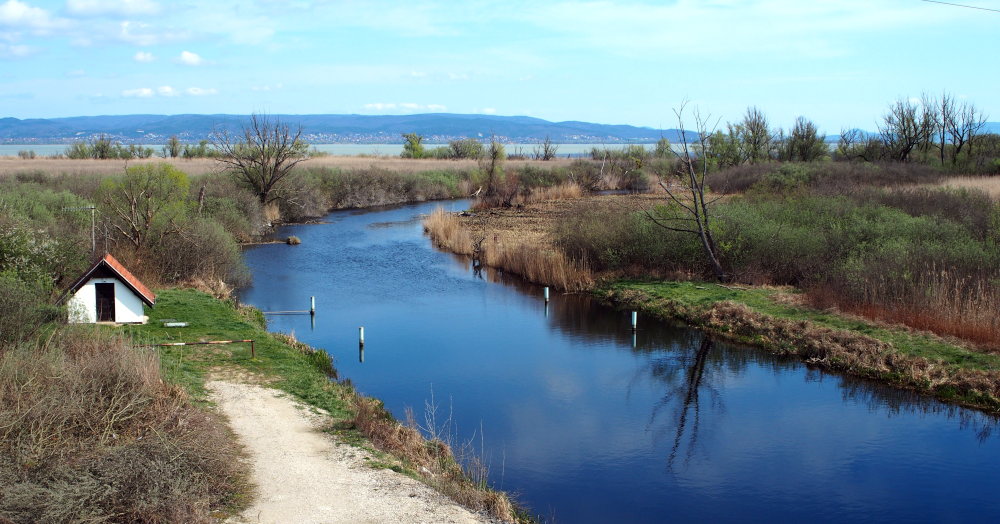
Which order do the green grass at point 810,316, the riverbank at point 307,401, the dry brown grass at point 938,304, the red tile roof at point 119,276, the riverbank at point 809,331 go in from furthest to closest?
the dry brown grass at point 938,304 → the green grass at point 810,316 → the red tile roof at point 119,276 → the riverbank at point 809,331 → the riverbank at point 307,401

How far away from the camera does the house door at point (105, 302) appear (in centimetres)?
1836

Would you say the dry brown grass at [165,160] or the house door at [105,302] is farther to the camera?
the dry brown grass at [165,160]

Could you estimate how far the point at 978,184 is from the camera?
129ft

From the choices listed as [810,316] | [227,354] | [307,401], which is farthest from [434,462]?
[810,316]

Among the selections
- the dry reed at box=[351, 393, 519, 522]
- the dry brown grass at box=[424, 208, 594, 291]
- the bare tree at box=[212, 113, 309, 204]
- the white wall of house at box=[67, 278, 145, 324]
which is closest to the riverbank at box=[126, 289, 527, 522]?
the dry reed at box=[351, 393, 519, 522]

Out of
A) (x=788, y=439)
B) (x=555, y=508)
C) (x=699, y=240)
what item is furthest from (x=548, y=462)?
(x=699, y=240)

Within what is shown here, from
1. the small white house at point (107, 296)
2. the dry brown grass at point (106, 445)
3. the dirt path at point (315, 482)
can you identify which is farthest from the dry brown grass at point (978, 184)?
the dry brown grass at point (106, 445)

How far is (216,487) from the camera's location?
10.4 meters

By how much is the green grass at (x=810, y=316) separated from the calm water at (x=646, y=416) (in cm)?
148

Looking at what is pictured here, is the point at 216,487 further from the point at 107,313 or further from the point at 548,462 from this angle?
the point at 107,313

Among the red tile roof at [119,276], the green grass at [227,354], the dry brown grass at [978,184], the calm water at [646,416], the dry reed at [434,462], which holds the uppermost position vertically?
the dry brown grass at [978,184]

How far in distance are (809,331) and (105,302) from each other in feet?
56.7

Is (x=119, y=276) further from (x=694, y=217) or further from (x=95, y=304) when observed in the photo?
(x=694, y=217)

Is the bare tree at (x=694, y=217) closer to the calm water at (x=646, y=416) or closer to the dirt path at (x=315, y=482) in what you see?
the calm water at (x=646, y=416)
